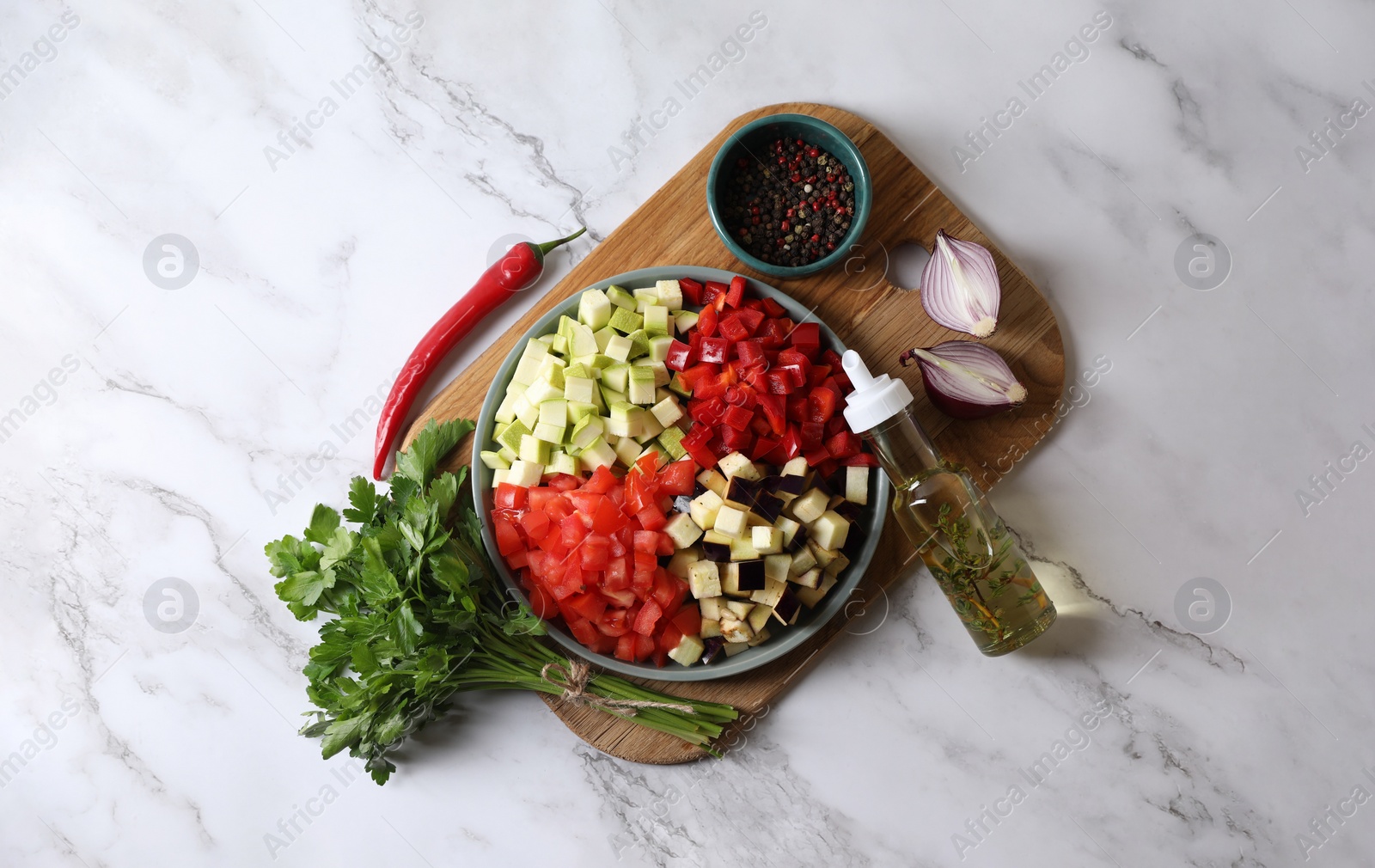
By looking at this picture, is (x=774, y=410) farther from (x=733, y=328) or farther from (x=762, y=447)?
(x=733, y=328)

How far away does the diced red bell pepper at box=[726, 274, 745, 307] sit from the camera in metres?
2.03

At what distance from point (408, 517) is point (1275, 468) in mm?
2387

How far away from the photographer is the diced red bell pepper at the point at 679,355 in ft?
6.59

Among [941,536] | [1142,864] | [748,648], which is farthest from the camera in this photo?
[1142,864]

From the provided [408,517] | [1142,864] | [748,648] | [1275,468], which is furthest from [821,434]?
[1142,864]

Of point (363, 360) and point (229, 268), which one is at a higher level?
point (229, 268)

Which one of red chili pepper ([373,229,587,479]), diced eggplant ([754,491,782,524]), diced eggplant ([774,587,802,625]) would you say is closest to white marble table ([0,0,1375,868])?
red chili pepper ([373,229,587,479])

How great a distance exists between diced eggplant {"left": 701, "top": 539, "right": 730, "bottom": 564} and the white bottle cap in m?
0.44

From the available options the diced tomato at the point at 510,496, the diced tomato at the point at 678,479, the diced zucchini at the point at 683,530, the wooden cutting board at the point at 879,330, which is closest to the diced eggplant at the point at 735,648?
the wooden cutting board at the point at 879,330

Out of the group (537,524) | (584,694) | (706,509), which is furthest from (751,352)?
(584,694)

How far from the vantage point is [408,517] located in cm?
198

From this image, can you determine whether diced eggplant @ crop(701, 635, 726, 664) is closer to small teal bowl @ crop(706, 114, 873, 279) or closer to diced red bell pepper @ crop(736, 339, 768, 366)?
diced red bell pepper @ crop(736, 339, 768, 366)

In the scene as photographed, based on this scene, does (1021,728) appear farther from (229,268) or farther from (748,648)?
(229,268)

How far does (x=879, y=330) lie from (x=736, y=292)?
434mm
